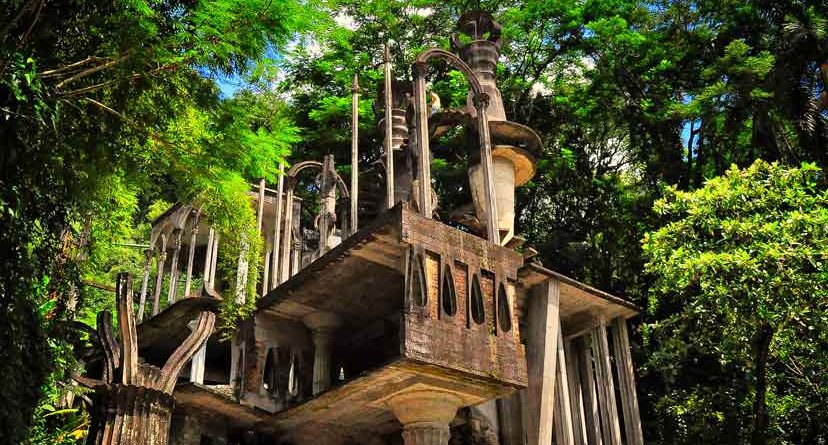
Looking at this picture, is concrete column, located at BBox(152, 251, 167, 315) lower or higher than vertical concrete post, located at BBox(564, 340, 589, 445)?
higher

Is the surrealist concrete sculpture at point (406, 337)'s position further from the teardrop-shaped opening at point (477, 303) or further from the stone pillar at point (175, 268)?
the stone pillar at point (175, 268)

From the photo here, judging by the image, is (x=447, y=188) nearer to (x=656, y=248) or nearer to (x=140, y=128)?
(x=656, y=248)

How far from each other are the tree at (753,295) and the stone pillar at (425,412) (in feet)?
Answer: 17.4

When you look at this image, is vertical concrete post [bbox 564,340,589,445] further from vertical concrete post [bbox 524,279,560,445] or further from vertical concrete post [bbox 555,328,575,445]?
vertical concrete post [bbox 524,279,560,445]

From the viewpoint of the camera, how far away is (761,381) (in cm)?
1486

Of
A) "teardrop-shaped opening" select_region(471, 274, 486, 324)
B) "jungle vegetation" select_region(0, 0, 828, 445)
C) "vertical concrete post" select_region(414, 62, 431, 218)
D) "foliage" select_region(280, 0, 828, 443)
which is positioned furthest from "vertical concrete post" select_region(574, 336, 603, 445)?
"vertical concrete post" select_region(414, 62, 431, 218)

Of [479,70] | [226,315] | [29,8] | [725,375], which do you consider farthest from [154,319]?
[725,375]

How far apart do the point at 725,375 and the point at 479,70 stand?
9.48m

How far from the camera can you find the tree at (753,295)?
13945 mm

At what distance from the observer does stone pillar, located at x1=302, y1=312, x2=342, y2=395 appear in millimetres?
13992

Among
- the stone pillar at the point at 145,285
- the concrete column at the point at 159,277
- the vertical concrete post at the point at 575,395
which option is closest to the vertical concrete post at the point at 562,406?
the vertical concrete post at the point at 575,395

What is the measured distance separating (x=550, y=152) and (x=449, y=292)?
15.8 m

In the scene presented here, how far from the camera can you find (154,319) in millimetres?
15719

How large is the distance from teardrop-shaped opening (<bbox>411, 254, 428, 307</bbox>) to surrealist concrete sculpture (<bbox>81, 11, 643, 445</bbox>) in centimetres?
2
